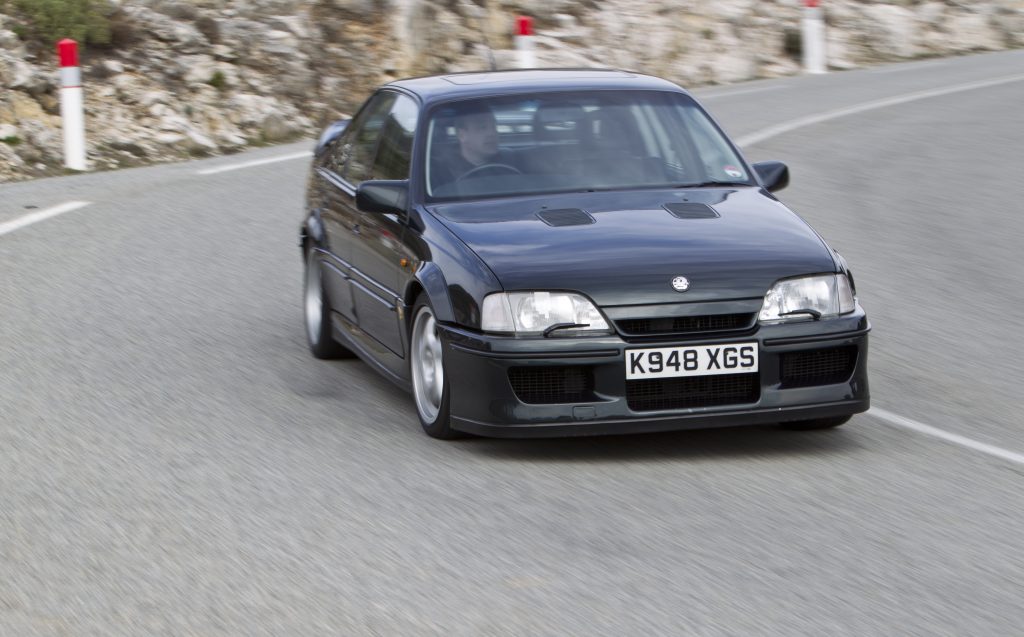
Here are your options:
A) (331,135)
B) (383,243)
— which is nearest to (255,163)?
(331,135)

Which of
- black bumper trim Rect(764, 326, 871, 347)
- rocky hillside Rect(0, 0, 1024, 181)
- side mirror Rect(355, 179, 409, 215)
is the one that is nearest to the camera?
black bumper trim Rect(764, 326, 871, 347)

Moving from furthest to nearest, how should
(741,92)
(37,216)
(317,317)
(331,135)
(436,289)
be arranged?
(741,92) < (37,216) < (331,135) < (317,317) < (436,289)

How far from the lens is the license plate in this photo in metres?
6.30

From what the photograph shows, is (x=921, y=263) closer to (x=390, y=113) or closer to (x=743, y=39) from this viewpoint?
(x=390, y=113)

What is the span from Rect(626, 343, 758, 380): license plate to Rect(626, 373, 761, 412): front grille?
1.4 inches

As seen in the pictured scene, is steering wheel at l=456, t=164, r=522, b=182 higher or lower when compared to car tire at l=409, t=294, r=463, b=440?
higher

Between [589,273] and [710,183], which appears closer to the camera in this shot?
[589,273]

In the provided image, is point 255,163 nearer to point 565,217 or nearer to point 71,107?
point 71,107

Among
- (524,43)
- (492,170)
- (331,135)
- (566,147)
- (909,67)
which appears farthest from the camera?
(909,67)

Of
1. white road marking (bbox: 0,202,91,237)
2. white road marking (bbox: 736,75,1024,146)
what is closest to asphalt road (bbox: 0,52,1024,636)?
white road marking (bbox: 0,202,91,237)

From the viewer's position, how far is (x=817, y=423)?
22.5 feet

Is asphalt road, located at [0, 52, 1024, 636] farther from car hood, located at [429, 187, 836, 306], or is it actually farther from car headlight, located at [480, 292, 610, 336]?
car hood, located at [429, 187, 836, 306]

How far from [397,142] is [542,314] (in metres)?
1.90

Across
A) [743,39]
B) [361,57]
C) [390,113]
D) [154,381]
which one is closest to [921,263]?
[390,113]
